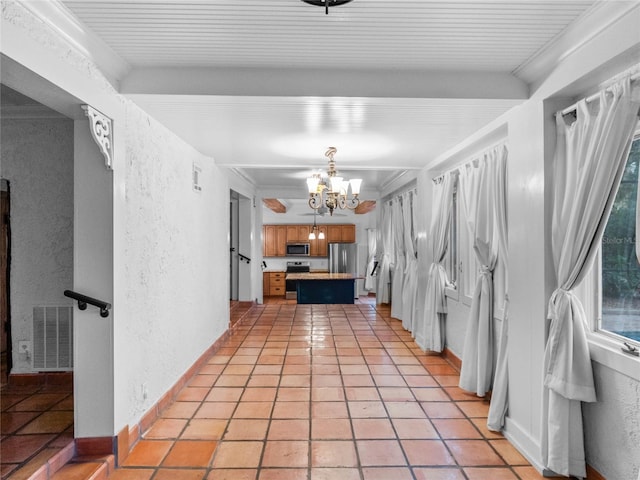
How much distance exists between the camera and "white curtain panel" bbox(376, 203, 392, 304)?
7.54 metres

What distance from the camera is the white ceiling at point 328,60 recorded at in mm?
1754

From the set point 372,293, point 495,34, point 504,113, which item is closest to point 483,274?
point 504,113

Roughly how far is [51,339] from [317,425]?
2206 millimetres

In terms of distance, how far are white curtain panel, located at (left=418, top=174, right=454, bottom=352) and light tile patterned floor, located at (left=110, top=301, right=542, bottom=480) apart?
267 millimetres

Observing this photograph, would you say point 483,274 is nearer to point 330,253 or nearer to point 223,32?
point 223,32

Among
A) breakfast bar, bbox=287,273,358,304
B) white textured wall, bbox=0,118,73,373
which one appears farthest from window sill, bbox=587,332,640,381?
breakfast bar, bbox=287,273,358,304

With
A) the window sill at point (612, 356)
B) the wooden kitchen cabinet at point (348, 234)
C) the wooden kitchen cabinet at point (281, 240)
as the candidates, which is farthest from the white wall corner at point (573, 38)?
the wooden kitchen cabinet at point (281, 240)

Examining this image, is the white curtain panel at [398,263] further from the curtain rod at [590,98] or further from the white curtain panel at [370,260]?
the curtain rod at [590,98]

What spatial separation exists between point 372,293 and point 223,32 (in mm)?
9502

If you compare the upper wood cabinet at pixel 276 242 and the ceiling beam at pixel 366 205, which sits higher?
the ceiling beam at pixel 366 205

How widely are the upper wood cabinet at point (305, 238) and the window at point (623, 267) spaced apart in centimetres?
936

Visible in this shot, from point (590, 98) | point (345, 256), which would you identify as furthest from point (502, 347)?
point (345, 256)

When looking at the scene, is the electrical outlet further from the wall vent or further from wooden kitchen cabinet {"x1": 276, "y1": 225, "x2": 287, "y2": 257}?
wooden kitchen cabinet {"x1": 276, "y1": 225, "x2": 287, "y2": 257}

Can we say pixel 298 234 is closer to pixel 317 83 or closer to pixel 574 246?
pixel 317 83
